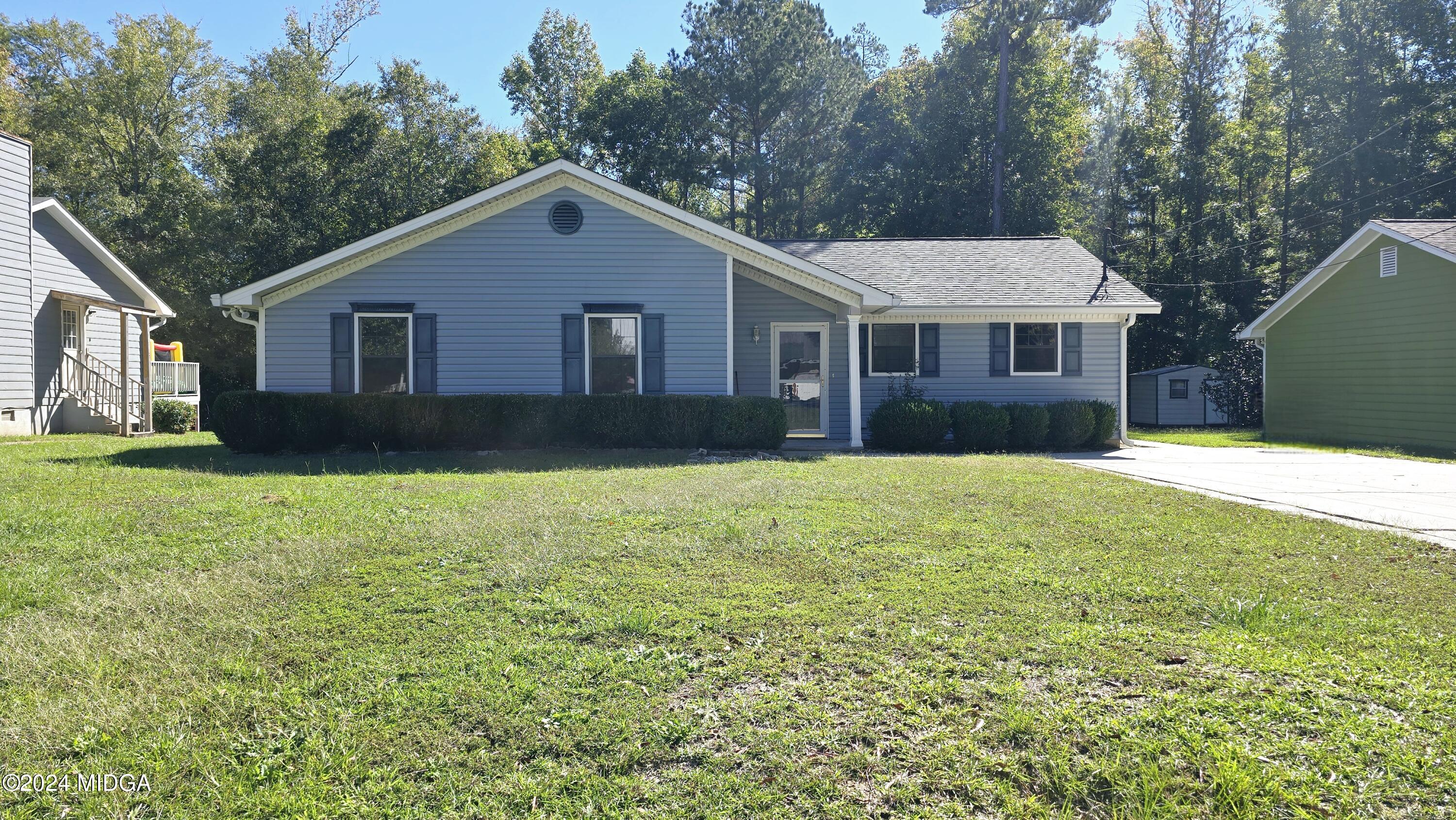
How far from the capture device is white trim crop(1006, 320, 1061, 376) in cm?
1692

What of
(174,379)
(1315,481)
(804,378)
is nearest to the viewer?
(1315,481)

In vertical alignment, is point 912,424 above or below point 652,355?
below

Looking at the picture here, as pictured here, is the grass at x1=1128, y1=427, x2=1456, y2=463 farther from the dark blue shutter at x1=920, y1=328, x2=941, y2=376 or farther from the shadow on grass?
the shadow on grass

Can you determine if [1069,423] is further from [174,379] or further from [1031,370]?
[174,379]

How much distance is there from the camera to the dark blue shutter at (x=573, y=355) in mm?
14328

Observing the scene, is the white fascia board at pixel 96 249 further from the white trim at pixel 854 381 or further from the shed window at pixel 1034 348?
the shed window at pixel 1034 348

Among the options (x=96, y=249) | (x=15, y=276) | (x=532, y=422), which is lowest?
(x=532, y=422)

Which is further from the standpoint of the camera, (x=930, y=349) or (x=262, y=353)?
(x=930, y=349)

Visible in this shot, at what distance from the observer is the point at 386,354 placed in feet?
47.0

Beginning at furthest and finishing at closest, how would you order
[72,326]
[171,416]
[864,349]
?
[171,416] → [72,326] → [864,349]

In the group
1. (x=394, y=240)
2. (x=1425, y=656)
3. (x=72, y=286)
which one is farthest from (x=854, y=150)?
(x=1425, y=656)

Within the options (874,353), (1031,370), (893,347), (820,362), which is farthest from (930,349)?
(820,362)

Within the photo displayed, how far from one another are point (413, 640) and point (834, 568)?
8.54ft

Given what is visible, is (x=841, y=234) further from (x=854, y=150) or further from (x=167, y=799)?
(x=167, y=799)
